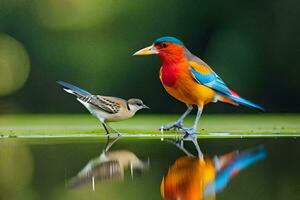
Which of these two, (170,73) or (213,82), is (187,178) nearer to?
(170,73)

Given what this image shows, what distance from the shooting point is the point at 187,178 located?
2328 mm

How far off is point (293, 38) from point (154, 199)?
21.4ft

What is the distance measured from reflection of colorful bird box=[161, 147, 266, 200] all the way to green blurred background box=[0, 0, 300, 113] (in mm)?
5206

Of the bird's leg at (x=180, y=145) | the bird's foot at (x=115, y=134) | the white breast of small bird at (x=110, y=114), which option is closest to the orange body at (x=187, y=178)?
the bird's leg at (x=180, y=145)

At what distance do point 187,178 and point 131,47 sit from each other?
6.26m

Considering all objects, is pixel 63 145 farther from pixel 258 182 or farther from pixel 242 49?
pixel 242 49

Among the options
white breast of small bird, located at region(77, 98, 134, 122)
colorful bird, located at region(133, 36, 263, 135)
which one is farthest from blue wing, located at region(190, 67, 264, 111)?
white breast of small bird, located at region(77, 98, 134, 122)

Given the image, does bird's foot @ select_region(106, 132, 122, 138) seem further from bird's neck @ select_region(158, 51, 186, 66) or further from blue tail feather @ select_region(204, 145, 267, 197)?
blue tail feather @ select_region(204, 145, 267, 197)

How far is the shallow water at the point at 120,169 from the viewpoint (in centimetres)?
207

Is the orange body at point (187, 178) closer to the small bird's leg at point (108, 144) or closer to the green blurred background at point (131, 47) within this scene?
the small bird's leg at point (108, 144)

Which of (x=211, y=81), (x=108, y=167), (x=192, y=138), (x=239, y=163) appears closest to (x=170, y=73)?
(x=211, y=81)

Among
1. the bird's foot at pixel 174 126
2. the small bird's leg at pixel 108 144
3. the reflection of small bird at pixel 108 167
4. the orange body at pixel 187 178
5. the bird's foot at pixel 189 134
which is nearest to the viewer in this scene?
the orange body at pixel 187 178

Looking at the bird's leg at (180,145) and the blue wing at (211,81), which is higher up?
the blue wing at (211,81)

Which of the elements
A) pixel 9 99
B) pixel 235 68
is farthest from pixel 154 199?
pixel 9 99
